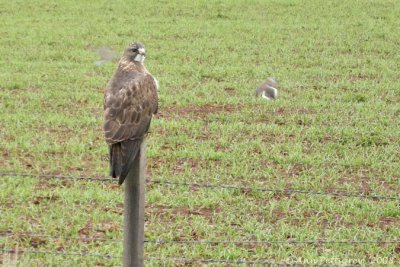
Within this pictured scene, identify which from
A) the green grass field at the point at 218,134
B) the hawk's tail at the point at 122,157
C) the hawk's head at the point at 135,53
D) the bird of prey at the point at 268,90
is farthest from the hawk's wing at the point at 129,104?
the bird of prey at the point at 268,90

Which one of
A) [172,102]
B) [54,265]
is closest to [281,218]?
[54,265]

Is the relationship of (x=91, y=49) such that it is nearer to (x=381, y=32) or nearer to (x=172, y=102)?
(x=172, y=102)

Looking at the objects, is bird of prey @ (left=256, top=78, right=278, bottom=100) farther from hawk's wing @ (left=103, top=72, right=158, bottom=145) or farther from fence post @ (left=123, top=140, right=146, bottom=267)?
fence post @ (left=123, top=140, right=146, bottom=267)

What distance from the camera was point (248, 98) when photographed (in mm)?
14023

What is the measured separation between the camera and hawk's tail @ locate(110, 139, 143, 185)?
4551mm

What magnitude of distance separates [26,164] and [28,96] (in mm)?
3999

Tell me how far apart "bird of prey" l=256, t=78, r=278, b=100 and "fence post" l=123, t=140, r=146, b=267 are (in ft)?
31.0

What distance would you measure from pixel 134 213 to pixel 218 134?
24.1 ft

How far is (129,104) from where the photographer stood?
541 centimetres

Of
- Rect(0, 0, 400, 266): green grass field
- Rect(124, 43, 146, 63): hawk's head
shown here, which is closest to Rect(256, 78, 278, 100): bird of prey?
Rect(0, 0, 400, 266): green grass field

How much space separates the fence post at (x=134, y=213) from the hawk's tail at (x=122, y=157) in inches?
1.2

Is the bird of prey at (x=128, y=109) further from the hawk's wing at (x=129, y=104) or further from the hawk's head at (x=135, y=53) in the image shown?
the hawk's head at (x=135, y=53)

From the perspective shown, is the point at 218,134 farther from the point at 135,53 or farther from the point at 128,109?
the point at 128,109

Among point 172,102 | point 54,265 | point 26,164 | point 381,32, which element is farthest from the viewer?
point 381,32
